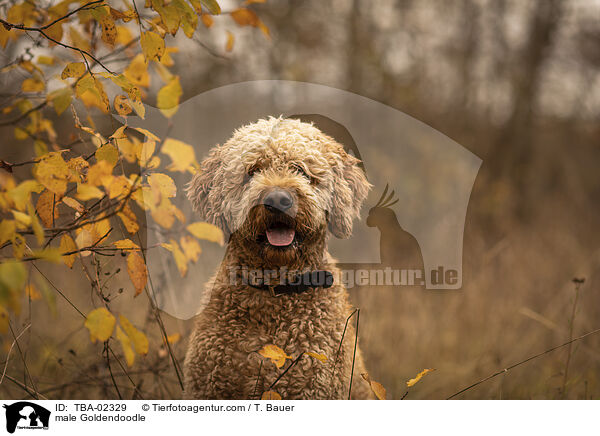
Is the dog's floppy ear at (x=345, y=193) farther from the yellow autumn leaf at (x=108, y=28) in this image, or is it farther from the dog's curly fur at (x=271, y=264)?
the yellow autumn leaf at (x=108, y=28)

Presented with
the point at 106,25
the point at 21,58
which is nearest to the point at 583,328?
the point at 106,25

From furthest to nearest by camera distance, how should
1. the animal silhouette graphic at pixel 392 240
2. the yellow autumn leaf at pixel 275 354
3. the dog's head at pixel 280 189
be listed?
the animal silhouette graphic at pixel 392 240 → the dog's head at pixel 280 189 → the yellow autumn leaf at pixel 275 354

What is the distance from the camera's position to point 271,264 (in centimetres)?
200

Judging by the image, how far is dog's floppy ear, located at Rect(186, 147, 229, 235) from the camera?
2.09m

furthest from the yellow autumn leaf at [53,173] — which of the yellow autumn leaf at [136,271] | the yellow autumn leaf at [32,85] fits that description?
the yellow autumn leaf at [32,85]

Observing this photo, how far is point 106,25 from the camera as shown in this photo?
1567mm

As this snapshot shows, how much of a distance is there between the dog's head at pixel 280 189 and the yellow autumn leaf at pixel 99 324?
770mm

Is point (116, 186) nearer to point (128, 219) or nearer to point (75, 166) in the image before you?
point (128, 219)

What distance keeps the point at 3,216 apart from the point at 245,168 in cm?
90

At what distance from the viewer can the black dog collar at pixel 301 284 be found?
79.9 inches

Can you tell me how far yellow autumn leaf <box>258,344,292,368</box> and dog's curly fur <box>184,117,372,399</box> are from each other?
4.0 inches
